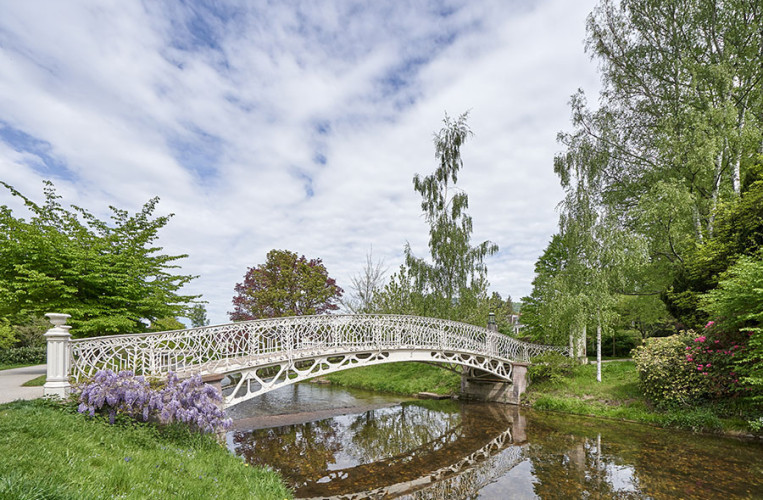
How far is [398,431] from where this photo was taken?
1156 centimetres

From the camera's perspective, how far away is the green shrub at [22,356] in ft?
62.0

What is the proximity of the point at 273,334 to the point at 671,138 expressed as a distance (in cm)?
1580

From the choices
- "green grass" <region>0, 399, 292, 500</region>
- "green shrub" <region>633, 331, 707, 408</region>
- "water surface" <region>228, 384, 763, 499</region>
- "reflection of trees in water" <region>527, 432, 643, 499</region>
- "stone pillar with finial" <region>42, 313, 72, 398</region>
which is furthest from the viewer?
"green shrub" <region>633, 331, 707, 408</region>

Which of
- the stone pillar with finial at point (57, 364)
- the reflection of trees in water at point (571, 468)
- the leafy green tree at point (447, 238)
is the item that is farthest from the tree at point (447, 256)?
the stone pillar with finial at point (57, 364)

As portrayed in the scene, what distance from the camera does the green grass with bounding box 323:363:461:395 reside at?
18.8 m

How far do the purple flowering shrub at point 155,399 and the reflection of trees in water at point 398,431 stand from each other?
3.88 meters

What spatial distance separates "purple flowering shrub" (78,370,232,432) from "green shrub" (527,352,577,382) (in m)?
13.0

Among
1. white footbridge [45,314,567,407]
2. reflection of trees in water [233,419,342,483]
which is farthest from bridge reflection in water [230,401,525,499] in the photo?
white footbridge [45,314,567,407]

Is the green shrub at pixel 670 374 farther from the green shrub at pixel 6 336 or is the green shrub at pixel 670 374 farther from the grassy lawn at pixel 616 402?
the green shrub at pixel 6 336

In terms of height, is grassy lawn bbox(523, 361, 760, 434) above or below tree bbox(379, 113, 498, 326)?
below

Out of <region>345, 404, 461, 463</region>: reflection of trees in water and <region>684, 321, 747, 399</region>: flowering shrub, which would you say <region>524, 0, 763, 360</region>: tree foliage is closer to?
<region>684, 321, 747, 399</region>: flowering shrub

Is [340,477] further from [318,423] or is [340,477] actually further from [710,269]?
[710,269]

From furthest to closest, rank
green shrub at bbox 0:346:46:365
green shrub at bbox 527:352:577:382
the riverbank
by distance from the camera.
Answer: green shrub at bbox 0:346:46:365 < green shrub at bbox 527:352:577:382 < the riverbank

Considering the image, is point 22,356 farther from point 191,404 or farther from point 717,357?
point 717,357
